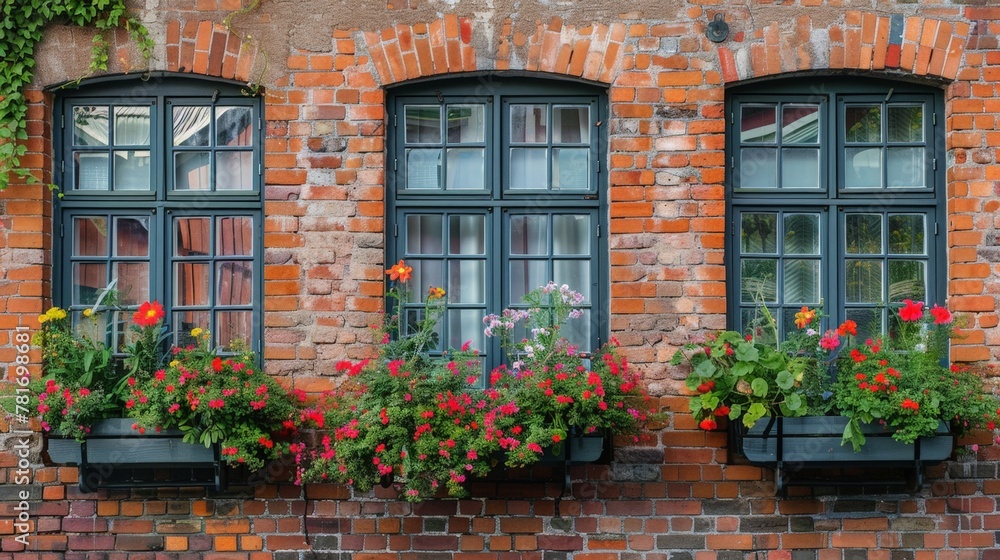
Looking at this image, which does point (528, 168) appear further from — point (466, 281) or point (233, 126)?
point (233, 126)

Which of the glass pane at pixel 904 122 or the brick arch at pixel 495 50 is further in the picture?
the glass pane at pixel 904 122

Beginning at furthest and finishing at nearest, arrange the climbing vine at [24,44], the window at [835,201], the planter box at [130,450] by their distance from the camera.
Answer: the window at [835,201] < the climbing vine at [24,44] < the planter box at [130,450]

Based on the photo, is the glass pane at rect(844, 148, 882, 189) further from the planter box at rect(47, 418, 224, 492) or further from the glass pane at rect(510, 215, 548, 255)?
the planter box at rect(47, 418, 224, 492)

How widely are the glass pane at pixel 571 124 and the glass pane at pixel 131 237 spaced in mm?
2410

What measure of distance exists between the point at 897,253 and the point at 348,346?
315 cm

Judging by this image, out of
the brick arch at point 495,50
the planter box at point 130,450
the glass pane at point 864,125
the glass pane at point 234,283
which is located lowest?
the planter box at point 130,450

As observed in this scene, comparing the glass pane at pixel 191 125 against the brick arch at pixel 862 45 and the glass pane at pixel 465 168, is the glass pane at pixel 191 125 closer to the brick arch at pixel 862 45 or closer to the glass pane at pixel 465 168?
the glass pane at pixel 465 168

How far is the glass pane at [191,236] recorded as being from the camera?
5398mm

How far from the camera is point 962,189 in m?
5.21

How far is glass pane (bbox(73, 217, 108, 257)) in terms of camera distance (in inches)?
213

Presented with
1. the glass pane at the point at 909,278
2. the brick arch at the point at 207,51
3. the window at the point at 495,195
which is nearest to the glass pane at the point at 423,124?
the window at the point at 495,195

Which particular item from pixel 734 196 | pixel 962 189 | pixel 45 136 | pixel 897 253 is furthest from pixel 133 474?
pixel 962 189

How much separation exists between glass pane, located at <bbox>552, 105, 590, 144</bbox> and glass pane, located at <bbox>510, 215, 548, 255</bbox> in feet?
1.58

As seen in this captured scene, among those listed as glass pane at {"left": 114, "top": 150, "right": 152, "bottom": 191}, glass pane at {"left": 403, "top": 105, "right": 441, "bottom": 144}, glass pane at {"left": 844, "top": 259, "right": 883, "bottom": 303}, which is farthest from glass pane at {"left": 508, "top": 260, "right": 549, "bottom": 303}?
glass pane at {"left": 114, "top": 150, "right": 152, "bottom": 191}
